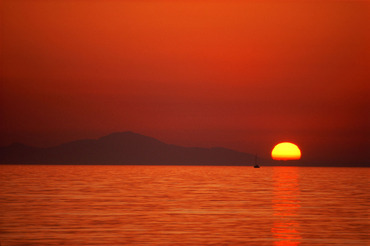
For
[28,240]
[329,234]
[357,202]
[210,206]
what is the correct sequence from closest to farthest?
[28,240]
[329,234]
[210,206]
[357,202]

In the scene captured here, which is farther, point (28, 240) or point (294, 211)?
point (294, 211)

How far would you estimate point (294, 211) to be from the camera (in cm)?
4222

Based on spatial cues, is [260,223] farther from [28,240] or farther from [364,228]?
[28,240]

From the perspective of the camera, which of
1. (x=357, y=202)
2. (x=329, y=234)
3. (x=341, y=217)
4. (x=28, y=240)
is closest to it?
(x=28, y=240)

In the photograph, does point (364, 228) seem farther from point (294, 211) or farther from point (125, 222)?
point (125, 222)

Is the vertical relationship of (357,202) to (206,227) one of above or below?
above

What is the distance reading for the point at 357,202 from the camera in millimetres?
51562

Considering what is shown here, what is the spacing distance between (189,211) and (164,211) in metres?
1.72

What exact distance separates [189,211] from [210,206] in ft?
14.5

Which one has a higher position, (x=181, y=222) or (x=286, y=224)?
(x=286, y=224)

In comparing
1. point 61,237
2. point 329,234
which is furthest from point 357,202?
point 61,237

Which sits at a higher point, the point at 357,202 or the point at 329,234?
the point at 357,202

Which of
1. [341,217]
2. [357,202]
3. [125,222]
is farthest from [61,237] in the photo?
[357,202]

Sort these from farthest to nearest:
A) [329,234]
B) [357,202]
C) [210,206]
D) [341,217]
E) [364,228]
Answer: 1. [357,202]
2. [210,206]
3. [341,217]
4. [364,228]
5. [329,234]
